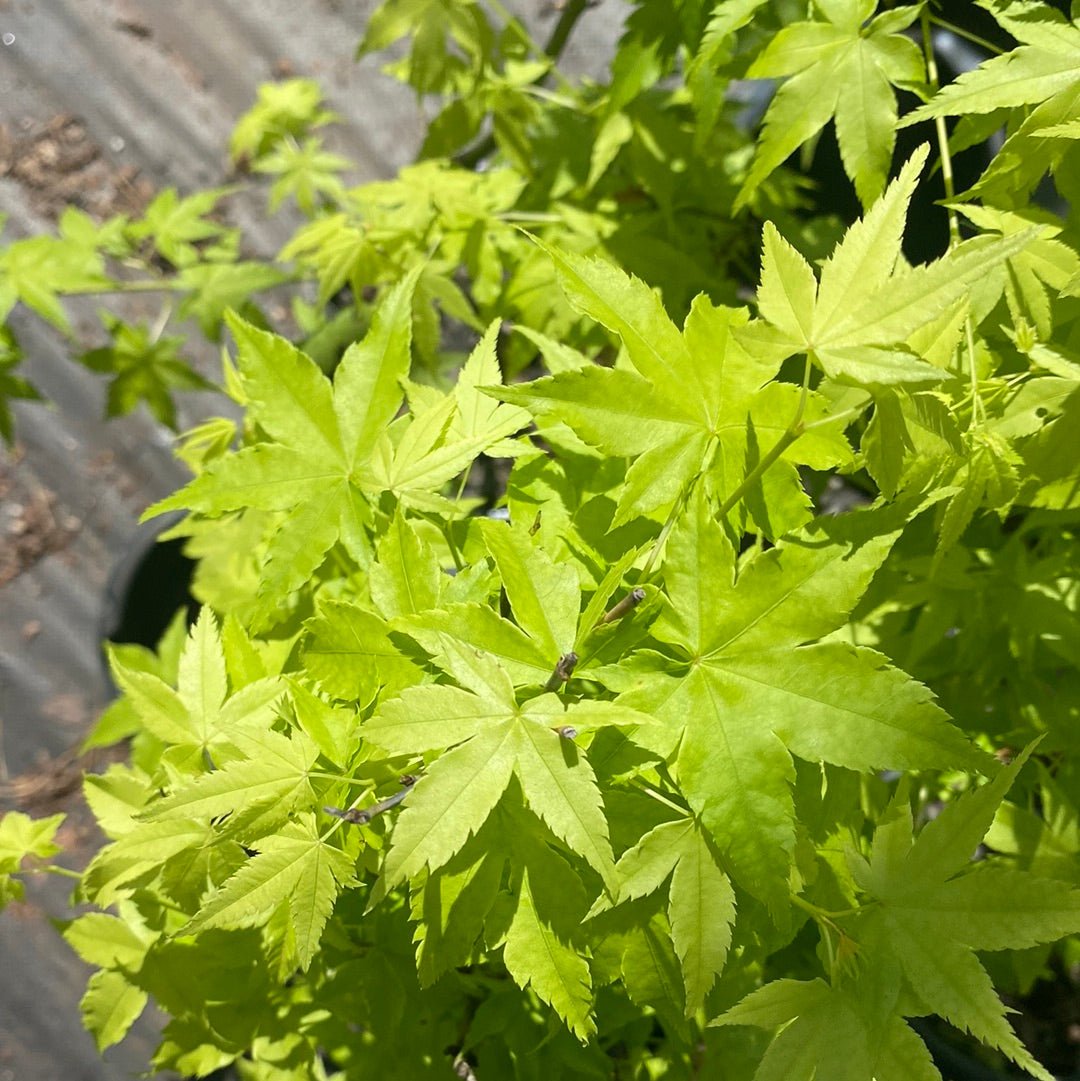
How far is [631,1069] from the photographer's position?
40.6 inches

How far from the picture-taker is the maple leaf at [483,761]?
600mm

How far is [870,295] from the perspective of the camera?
0.63m

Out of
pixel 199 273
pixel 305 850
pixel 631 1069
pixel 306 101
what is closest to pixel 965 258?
pixel 305 850

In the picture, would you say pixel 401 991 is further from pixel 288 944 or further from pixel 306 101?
pixel 306 101

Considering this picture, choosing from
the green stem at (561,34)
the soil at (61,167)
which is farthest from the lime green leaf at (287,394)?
the soil at (61,167)

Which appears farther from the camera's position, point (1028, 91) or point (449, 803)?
point (1028, 91)

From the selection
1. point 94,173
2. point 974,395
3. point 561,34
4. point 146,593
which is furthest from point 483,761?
point 94,173

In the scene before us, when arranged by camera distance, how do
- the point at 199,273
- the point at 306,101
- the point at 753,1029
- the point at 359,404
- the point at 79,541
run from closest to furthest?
the point at 359,404 → the point at 753,1029 → the point at 199,273 → the point at 306,101 → the point at 79,541

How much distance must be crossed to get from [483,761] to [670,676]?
0.17 meters

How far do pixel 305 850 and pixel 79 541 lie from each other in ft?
6.06

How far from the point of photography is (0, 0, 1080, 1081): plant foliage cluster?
635mm

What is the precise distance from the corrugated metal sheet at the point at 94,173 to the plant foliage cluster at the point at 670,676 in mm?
1232

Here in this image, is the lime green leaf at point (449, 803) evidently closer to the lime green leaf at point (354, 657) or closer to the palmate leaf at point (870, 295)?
the lime green leaf at point (354, 657)

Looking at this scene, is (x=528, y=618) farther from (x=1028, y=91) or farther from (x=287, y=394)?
(x=1028, y=91)
